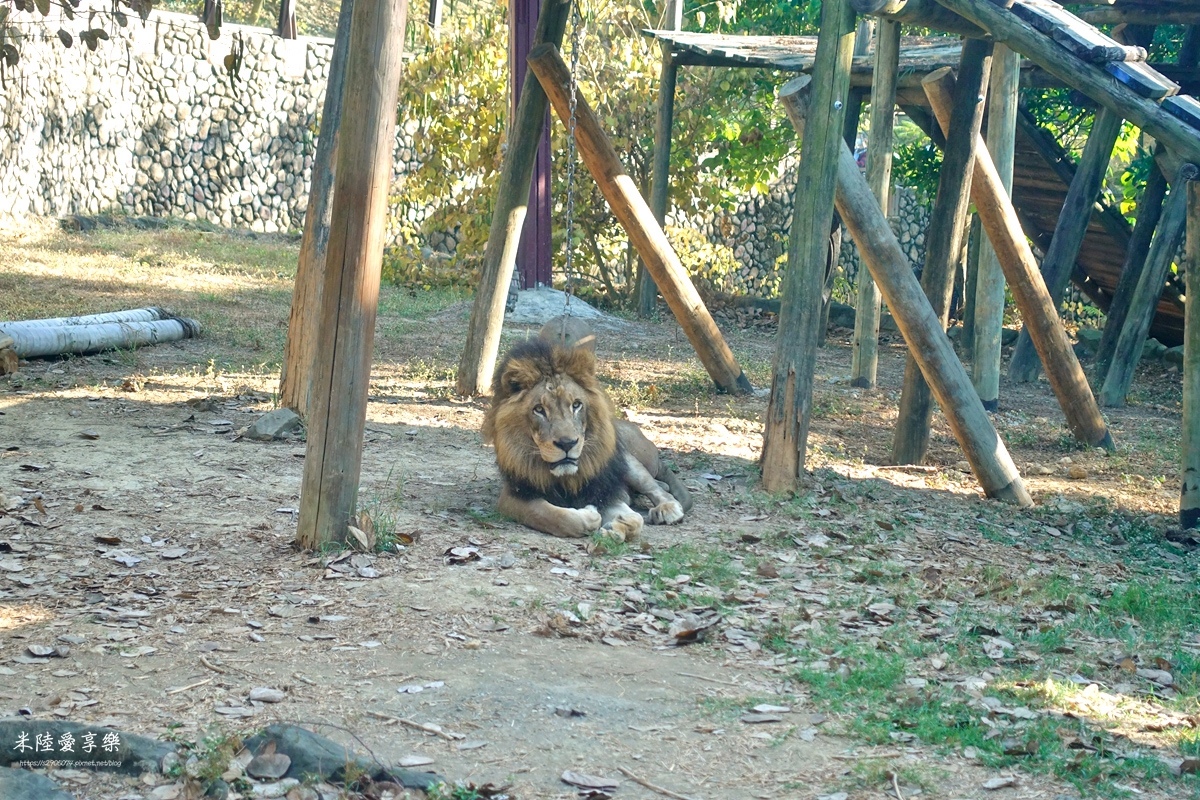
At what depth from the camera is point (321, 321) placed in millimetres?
5254

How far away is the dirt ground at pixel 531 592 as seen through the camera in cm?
368

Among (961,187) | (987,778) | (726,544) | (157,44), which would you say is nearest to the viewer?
(987,778)

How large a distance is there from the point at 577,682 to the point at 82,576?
216 cm

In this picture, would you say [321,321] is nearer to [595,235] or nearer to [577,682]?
[577,682]

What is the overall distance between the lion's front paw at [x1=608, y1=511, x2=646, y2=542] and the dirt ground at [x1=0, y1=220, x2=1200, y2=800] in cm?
16

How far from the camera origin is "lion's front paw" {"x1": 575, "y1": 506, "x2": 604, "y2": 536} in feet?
19.8

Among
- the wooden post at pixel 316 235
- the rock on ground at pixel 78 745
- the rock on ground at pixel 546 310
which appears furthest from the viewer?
the rock on ground at pixel 546 310

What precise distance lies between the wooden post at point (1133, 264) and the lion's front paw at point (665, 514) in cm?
713

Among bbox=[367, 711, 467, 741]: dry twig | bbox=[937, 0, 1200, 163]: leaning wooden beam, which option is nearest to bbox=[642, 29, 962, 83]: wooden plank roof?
bbox=[937, 0, 1200, 163]: leaning wooden beam

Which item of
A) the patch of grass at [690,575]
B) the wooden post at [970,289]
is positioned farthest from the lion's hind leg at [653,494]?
the wooden post at [970,289]

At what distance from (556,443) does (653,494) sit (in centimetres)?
89

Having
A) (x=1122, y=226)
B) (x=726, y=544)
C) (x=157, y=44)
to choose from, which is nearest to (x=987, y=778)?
(x=726, y=544)

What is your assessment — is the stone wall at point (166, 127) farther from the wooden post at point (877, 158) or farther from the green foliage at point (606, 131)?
the wooden post at point (877, 158)

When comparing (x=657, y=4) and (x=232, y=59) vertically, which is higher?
(x=657, y=4)
